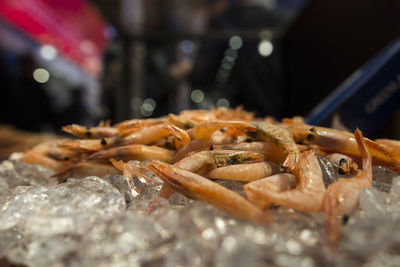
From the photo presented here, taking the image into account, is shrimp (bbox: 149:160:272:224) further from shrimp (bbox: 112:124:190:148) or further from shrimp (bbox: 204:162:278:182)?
shrimp (bbox: 112:124:190:148)

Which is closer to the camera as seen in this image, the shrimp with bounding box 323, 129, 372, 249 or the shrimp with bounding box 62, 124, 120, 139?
the shrimp with bounding box 323, 129, 372, 249

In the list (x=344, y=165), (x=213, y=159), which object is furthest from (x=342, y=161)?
(x=213, y=159)

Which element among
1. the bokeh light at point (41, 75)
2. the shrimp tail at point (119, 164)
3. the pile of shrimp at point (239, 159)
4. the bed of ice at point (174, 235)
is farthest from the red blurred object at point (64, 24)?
the bed of ice at point (174, 235)

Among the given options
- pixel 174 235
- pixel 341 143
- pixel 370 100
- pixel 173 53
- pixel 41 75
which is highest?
pixel 41 75

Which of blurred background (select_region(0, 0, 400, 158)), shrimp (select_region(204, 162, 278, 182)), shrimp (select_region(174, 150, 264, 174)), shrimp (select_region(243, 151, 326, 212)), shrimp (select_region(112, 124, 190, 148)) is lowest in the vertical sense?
shrimp (select_region(243, 151, 326, 212))

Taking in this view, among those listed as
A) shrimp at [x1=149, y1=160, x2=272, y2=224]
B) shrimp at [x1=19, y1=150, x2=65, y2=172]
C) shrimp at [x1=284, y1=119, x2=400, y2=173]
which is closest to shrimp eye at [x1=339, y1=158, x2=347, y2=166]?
shrimp at [x1=284, y1=119, x2=400, y2=173]

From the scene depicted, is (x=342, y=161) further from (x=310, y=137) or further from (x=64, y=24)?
(x=64, y=24)
